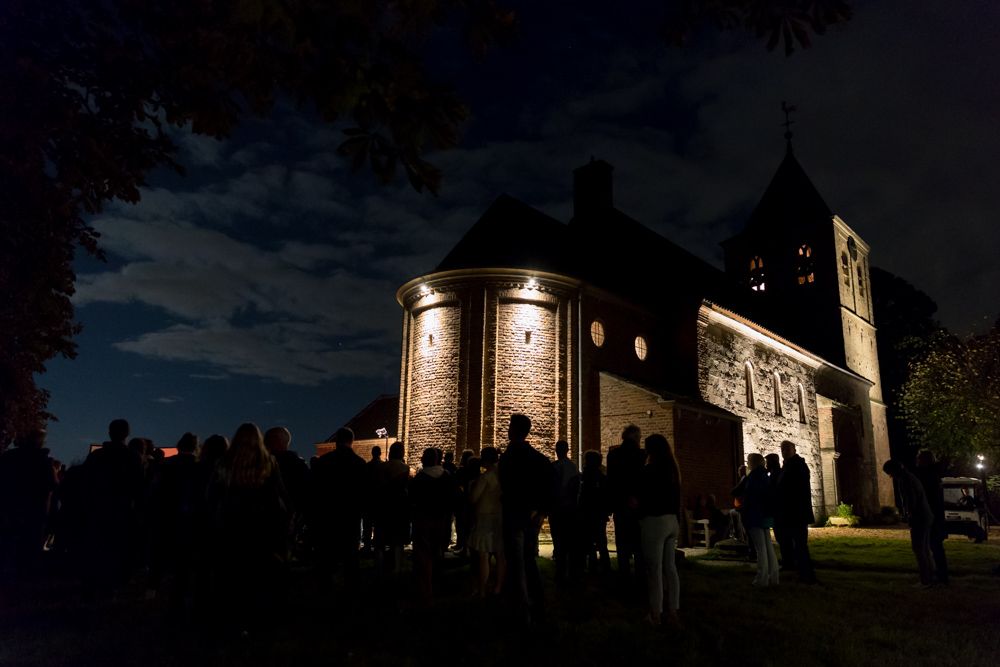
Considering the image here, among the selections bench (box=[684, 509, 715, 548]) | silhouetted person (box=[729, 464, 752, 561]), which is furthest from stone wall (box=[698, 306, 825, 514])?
silhouetted person (box=[729, 464, 752, 561])

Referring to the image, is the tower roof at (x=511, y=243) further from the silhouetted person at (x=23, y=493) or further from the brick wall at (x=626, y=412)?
the silhouetted person at (x=23, y=493)

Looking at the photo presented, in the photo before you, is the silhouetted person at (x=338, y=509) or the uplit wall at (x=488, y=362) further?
the uplit wall at (x=488, y=362)

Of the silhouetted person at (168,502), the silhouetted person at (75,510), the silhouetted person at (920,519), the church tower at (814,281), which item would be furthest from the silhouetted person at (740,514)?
the church tower at (814,281)

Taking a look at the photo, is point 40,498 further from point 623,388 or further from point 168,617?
point 623,388

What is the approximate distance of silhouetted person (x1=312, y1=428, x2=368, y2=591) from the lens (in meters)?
7.01

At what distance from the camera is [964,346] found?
28500mm

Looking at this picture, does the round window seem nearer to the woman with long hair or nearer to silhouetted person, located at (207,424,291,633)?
the woman with long hair

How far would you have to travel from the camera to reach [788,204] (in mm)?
36562

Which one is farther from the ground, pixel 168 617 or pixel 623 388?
pixel 623 388

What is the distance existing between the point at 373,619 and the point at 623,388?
13646mm

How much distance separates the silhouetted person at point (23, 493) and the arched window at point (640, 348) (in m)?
16.8

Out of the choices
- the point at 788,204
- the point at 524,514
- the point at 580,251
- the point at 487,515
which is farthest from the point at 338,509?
the point at 788,204

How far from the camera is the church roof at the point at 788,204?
3547 centimetres

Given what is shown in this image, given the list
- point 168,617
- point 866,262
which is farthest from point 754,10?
point 866,262
